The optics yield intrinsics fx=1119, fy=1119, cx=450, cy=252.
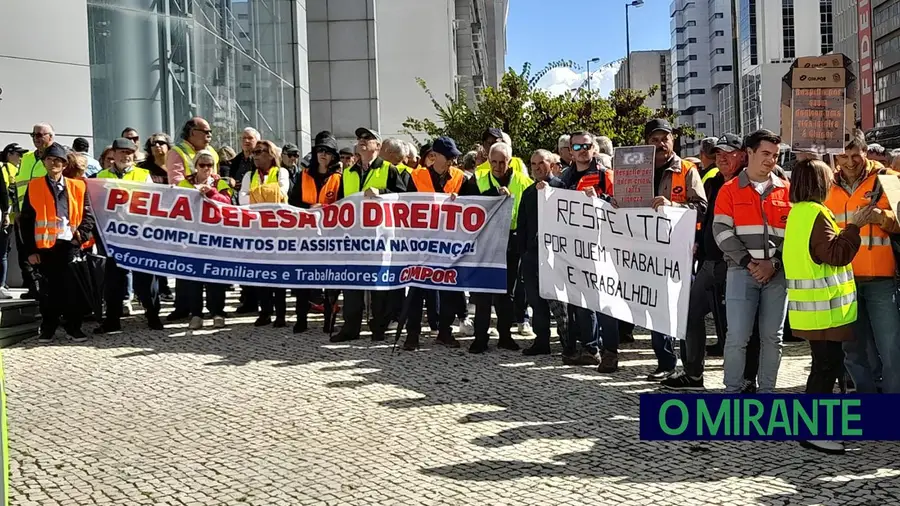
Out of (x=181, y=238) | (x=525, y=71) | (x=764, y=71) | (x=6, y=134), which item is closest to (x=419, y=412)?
(x=181, y=238)

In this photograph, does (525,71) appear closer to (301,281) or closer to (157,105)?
(157,105)

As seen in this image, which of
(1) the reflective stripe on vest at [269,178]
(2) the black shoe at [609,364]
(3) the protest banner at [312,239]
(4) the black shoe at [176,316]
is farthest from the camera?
(4) the black shoe at [176,316]

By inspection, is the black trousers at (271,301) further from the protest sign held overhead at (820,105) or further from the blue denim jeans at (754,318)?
the protest sign held overhead at (820,105)

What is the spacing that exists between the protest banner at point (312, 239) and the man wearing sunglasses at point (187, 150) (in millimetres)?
495

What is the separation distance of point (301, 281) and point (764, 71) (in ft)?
488

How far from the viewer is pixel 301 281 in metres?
11.3

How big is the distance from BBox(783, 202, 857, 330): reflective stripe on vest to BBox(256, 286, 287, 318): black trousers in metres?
6.26

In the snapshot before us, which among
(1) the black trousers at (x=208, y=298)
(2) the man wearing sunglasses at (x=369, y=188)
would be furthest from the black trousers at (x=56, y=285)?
(2) the man wearing sunglasses at (x=369, y=188)

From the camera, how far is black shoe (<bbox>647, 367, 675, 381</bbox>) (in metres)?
9.11

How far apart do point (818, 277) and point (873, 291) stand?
0.97 metres

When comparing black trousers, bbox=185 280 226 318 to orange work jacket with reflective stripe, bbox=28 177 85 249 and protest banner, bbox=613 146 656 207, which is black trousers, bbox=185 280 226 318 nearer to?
orange work jacket with reflective stripe, bbox=28 177 85 249

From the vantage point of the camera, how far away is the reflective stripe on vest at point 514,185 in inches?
431

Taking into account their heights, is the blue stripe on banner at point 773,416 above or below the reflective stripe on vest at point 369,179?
below

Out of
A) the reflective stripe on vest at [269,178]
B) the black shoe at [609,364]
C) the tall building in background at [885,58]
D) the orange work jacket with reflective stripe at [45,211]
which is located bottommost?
the black shoe at [609,364]
